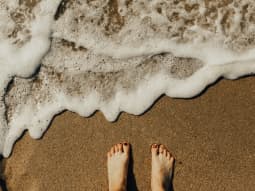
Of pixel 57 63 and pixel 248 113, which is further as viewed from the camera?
pixel 57 63

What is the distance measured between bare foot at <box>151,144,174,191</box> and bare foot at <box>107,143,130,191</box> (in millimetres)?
194

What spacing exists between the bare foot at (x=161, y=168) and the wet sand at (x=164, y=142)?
0.13 ft

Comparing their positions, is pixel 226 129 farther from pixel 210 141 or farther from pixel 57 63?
pixel 57 63

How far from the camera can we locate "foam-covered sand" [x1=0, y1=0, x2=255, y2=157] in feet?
8.92

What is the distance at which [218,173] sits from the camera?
2.67m

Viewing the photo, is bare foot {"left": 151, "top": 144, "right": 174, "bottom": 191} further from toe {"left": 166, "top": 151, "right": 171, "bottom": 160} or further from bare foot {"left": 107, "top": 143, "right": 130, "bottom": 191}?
bare foot {"left": 107, "top": 143, "right": 130, "bottom": 191}

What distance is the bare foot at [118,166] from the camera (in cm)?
273

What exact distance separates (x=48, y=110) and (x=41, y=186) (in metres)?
0.54

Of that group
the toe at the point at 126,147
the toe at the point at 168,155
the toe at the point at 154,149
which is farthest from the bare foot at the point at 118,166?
the toe at the point at 168,155

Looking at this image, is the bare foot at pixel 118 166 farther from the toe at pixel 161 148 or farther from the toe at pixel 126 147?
the toe at pixel 161 148

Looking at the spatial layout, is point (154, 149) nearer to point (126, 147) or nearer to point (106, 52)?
point (126, 147)

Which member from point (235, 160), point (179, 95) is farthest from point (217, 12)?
point (235, 160)

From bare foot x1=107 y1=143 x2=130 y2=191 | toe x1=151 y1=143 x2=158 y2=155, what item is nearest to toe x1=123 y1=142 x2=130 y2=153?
bare foot x1=107 y1=143 x2=130 y2=191

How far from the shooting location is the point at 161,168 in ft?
8.95
